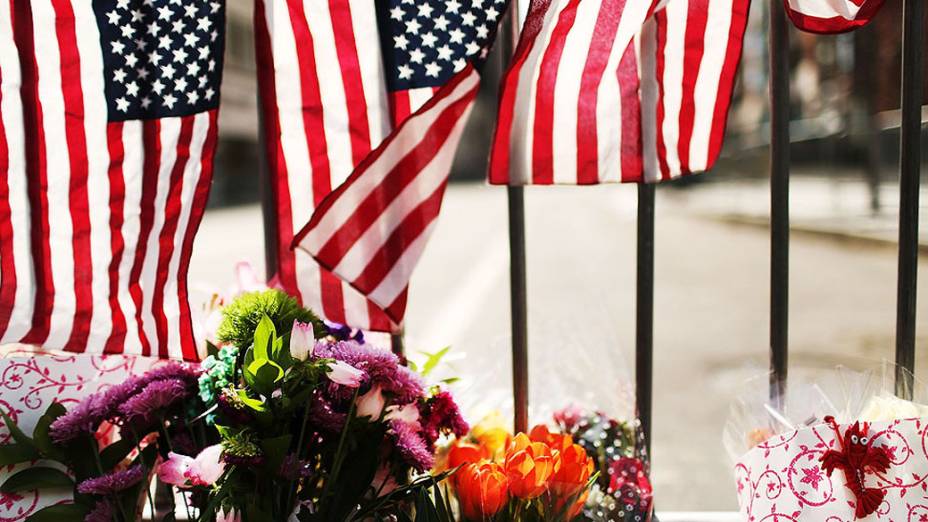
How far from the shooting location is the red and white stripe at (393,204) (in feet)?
5.68

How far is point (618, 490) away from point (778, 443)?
31 centimetres

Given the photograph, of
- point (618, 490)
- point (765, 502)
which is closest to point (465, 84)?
point (618, 490)

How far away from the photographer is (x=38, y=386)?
1759 millimetres

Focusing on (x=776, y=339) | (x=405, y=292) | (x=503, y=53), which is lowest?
(x=776, y=339)

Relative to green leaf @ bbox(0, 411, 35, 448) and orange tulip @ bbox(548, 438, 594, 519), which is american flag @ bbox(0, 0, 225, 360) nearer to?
green leaf @ bbox(0, 411, 35, 448)

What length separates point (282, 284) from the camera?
6.36 feet

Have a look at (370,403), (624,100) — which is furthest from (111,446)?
(624,100)

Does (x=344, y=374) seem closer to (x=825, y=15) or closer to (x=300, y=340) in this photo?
(x=300, y=340)

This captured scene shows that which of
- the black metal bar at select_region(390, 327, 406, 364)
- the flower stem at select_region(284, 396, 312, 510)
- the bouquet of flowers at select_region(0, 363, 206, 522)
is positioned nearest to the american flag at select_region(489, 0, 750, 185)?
the black metal bar at select_region(390, 327, 406, 364)

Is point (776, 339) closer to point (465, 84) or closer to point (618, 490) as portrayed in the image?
point (618, 490)

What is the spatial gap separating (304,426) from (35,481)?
551mm

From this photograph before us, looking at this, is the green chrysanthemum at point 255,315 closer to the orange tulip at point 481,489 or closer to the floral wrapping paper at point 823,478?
the orange tulip at point 481,489

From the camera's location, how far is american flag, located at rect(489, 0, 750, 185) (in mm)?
1797

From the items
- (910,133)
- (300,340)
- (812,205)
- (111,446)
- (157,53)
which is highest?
(157,53)
